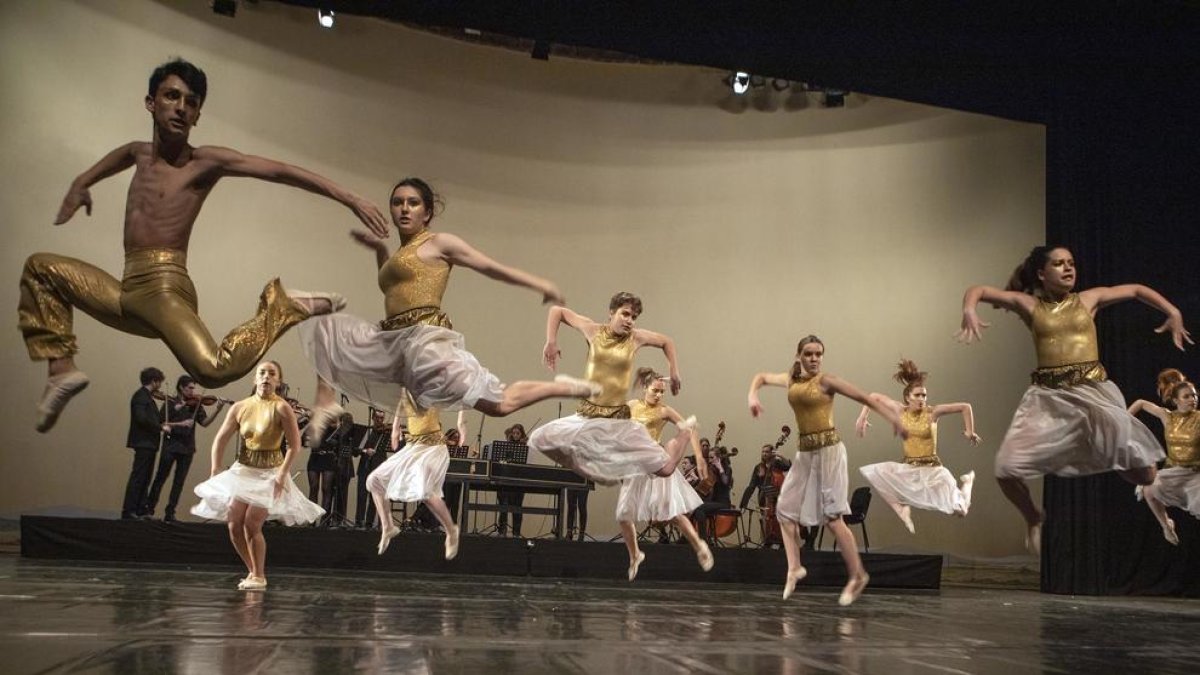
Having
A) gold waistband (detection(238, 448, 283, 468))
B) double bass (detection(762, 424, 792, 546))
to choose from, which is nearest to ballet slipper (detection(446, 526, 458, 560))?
gold waistband (detection(238, 448, 283, 468))

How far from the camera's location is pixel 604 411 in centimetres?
710

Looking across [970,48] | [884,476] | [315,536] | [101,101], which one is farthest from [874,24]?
[101,101]

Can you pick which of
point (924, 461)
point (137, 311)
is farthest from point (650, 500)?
point (137, 311)

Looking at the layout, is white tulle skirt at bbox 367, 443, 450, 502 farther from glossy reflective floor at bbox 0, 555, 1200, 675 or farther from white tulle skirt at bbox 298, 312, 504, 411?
white tulle skirt at bbox 298, 312, 504, 411

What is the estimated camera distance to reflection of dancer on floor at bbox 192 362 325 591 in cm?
632

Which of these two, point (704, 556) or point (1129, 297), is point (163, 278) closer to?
point (704, 556)

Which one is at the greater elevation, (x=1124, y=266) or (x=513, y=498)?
(x=1124, y=266)

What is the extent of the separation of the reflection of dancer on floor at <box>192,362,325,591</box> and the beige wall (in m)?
4.46

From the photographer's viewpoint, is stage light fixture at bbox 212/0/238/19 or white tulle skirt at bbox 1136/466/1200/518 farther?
stage light fixture at bbox 212/0/238/19

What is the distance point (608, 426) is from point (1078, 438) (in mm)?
3014

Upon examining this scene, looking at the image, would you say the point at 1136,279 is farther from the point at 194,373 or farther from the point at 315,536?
the point at 194,373

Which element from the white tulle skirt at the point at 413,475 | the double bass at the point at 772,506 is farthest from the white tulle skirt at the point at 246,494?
the double bass at the point at 772,506

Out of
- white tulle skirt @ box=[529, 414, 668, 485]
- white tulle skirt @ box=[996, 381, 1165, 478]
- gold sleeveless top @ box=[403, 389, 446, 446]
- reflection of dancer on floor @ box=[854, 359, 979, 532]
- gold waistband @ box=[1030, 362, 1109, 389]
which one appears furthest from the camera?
reflection of dancer on floor @ box=[854, 359, 979, 532]

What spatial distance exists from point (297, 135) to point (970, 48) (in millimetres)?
7364
